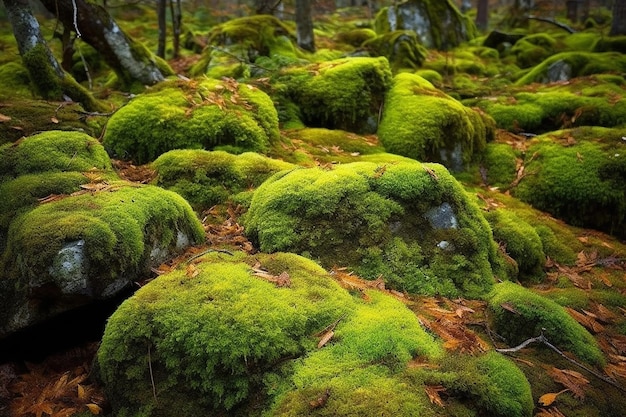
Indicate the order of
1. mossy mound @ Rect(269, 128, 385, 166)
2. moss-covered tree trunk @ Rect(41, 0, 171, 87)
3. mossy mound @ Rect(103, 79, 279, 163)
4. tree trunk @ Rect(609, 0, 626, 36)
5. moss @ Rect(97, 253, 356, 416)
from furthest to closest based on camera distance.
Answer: tree trunk @ Rect(609, 0, 626, 36)
moss-covered tree trunk @ Rect(41, 0, 171, 87)
mossy mound @ Rect(269, 128, 385, 166)
mossy mound @ Rect(103, 79, 279, 163)
moss @ Rect(97, 253, 356, 416)

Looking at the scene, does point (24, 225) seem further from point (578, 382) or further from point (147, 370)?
point (578, 382)

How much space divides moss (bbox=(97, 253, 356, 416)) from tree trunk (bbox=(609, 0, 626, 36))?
15826 mm

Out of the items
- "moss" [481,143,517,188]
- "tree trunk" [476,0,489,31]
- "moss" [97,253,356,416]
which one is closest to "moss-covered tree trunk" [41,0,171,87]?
"moss" [97,253,356,416]

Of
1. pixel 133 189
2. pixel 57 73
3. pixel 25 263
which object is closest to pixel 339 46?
pixel 57 73

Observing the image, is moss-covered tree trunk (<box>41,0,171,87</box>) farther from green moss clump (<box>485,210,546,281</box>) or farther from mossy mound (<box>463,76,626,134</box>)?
mossy mound (<box>463,76,626,134</box>)

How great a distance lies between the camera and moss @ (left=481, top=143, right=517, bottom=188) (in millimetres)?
7586

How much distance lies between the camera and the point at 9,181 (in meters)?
4.38

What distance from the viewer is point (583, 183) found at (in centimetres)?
685

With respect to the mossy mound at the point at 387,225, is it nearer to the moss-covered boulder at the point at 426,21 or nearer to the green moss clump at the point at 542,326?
the green moss clump at the point at 542,326

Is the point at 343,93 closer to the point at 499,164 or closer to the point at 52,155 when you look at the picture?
the point at 499,164

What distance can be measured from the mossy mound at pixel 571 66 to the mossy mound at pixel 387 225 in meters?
9.09

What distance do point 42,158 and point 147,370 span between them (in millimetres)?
2979

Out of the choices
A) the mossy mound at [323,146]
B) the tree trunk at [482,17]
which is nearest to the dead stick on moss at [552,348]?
the mossy mound at [323,146]

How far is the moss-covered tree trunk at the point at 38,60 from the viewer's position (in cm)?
639
